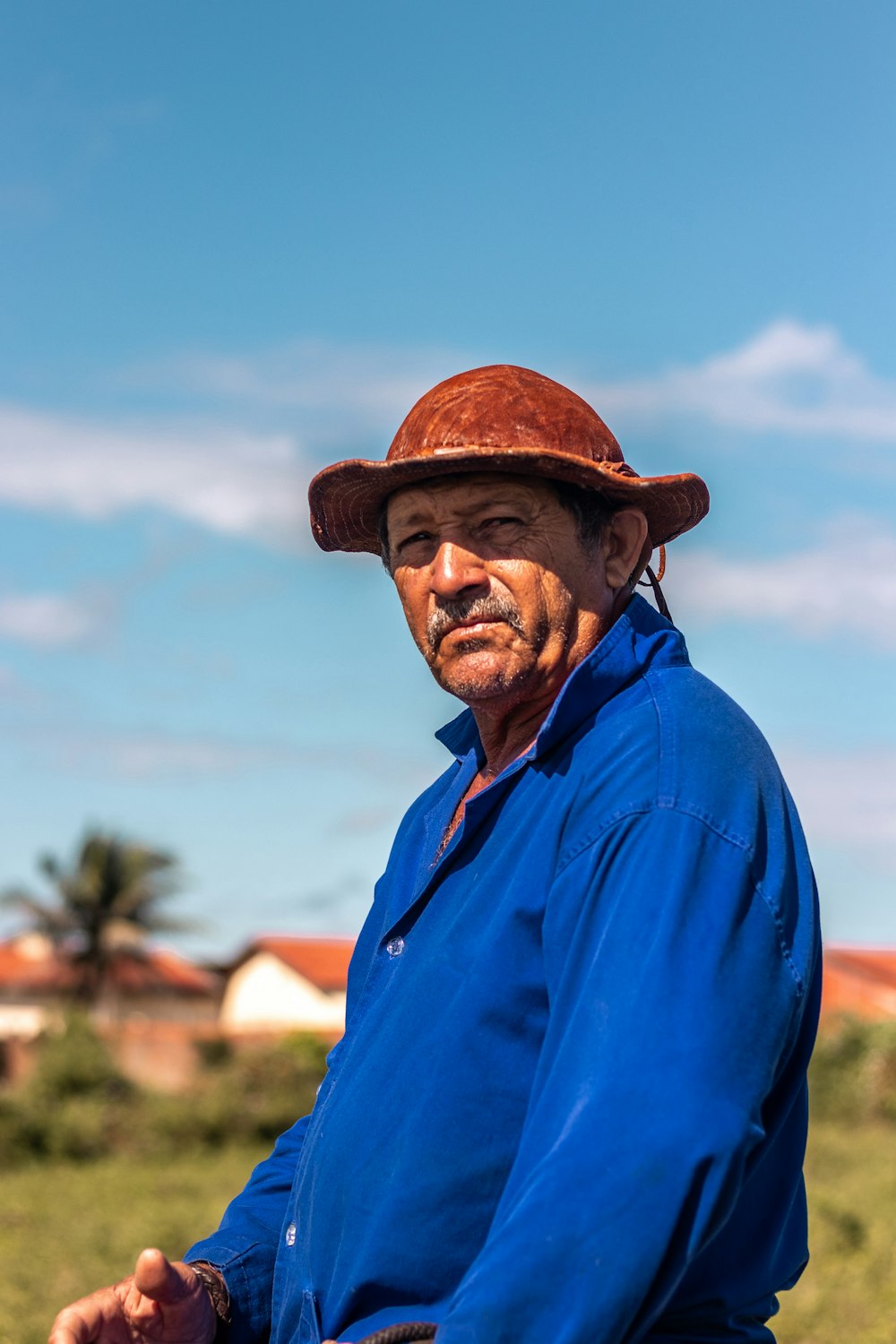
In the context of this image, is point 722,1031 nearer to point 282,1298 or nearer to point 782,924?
point 782,924

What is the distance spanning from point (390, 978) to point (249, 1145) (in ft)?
76.9

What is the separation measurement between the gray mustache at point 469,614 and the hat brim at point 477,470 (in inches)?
7.2

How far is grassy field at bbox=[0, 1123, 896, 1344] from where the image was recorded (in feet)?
34.0

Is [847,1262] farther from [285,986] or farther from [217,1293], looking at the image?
[285,986]

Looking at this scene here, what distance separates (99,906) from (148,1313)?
4269 centimetres

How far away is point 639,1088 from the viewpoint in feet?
5.20

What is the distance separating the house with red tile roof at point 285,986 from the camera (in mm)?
41719

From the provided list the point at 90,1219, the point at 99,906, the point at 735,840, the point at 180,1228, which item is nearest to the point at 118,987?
the point at 99,906

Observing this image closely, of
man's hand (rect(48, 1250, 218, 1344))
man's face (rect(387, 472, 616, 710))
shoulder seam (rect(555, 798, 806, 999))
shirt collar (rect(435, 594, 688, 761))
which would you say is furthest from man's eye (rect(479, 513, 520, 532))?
man's hand (rect(48, 1250, 218, 1344))

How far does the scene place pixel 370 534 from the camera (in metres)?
2.57

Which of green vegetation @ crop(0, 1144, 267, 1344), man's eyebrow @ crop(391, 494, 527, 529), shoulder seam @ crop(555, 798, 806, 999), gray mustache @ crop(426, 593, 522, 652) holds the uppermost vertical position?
man's eyebrow @ crop(391, 494, 527, 529)

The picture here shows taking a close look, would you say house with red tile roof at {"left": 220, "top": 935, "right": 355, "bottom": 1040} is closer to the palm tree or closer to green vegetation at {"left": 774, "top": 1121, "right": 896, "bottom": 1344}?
the palm tree

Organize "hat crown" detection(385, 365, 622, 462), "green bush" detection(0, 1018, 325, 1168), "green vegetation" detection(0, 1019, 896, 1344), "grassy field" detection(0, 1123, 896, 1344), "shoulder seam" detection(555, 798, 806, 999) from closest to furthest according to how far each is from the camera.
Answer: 1. "shoulder seam" detection(555, 798, 806, 999)
2. "hat crown" detection(385, 365, 622, 462)
3. "grassy field" detection(0, 1123, 896, 1344)
4. "green vegetation" detection(0, 1019, 896, 1344)
5. "green bush" detection(0, 1018, 325, 1168)

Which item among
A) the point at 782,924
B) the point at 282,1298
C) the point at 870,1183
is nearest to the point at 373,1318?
the point at 282,1298
